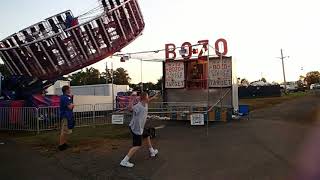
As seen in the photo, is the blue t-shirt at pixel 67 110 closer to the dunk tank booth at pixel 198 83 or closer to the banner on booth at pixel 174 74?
the dunk tank booth at pixel 198 83

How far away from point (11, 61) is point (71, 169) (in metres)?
17.7

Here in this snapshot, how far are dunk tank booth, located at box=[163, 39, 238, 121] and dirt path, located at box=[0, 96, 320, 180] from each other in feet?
19.1

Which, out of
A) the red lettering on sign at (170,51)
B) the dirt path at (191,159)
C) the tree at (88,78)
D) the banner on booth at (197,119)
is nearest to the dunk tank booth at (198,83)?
the red lettering on sign at (170,51)

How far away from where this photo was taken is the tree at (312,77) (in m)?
147

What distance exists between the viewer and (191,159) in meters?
10.1

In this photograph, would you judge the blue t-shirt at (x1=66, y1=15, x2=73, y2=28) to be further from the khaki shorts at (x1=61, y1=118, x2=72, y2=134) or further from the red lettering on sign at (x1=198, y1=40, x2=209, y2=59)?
the khaki shorts at (x1=61, y1=118, x2=72, y2=134)

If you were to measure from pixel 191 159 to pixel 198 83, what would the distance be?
12.6 m

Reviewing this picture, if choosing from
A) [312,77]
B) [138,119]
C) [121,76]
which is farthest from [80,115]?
[312,77]

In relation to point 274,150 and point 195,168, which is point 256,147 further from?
point 195,168

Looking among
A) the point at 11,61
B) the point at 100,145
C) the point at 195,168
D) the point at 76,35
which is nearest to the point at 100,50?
the point at 76,35

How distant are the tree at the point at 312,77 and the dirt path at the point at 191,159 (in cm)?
14201

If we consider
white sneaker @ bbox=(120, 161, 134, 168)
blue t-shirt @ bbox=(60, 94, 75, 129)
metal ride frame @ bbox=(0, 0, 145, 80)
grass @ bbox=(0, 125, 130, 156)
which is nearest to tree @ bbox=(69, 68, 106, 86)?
metal ride frame @ bbox=(0, 0, 145, 80)

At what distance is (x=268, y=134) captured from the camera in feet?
47.2

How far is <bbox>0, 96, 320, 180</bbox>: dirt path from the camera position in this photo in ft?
28.0
